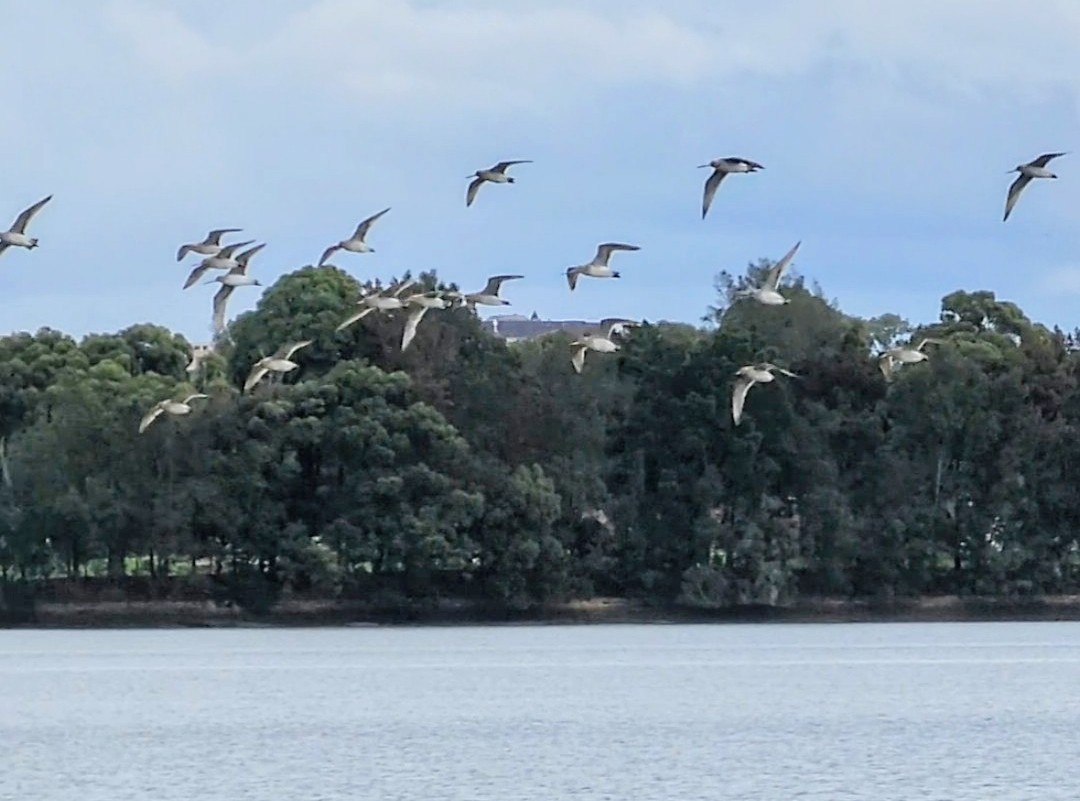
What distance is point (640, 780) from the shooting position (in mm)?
54812

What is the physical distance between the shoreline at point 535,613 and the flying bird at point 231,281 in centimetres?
3200

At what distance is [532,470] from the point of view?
101188 mm

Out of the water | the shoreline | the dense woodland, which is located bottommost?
the water

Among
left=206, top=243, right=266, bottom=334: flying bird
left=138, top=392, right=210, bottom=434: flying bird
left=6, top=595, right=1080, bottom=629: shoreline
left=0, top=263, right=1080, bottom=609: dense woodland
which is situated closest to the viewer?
left=206, top=243, right=266, bottom=334: flying bird

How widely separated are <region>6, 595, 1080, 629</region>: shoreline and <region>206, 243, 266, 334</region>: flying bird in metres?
32.0

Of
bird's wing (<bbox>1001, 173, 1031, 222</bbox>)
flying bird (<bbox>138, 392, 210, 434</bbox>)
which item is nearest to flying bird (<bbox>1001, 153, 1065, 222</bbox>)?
bird's wing (<bbox>1001, 173, 1031, 222</bbox>)

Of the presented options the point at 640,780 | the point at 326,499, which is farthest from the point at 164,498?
the point at 640,780

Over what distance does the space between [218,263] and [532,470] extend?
34357 millimetres

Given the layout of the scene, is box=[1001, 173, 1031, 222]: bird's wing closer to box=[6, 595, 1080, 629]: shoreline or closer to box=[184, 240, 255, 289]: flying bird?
box=[184, 240, 255, 289]: flying bird

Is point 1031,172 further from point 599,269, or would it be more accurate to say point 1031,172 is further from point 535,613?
point 535,613

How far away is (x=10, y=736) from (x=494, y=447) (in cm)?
4034

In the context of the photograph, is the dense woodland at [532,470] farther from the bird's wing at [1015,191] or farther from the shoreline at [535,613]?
the bird's wing at [1015,191]

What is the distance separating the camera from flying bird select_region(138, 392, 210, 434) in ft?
282

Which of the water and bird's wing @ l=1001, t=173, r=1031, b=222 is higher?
bird's wing @ l=1001, t=173, r=1031, b=222
